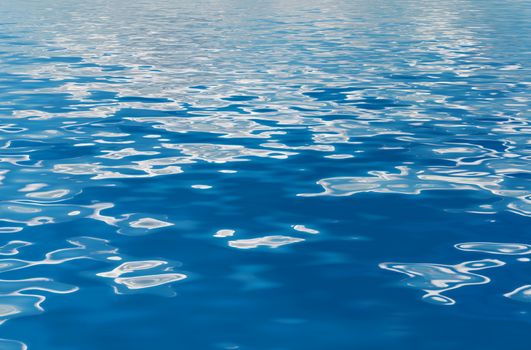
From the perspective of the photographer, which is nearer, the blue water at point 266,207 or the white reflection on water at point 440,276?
the blue water at point 266,207

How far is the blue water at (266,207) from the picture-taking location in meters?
6.80

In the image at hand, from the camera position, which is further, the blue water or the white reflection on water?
the white reflection on water

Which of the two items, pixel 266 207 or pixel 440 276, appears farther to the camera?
pixel 266 207

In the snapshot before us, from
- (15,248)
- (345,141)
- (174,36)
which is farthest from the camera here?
(174,36)

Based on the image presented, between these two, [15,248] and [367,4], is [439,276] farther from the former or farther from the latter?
[367,4]

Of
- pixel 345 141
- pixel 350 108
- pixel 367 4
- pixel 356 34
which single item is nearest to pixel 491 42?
pixel 356 34

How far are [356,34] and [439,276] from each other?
91.4 feet

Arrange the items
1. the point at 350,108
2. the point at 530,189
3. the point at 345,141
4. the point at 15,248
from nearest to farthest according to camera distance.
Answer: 1. the point at 15,248
2. the point at 530,189
3. the point at 345,141
4. the point at 350,108

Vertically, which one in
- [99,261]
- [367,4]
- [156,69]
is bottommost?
[367,4]

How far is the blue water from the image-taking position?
6.80m

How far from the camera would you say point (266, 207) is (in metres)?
10.0

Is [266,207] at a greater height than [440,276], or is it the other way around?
[440,276]

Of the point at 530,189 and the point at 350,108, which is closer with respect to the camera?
the point at 530,189

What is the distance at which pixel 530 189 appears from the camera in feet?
35.3
